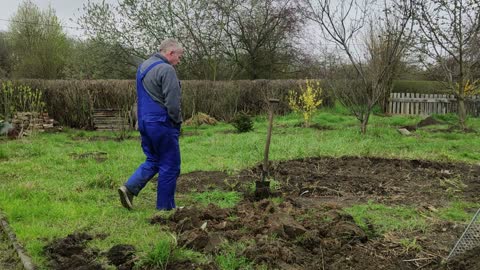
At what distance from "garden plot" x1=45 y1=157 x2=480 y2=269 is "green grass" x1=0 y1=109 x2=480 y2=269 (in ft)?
0.65

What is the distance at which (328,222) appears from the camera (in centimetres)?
462

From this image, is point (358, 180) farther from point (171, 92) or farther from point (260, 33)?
point (260, 33)

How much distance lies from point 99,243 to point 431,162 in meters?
6.35

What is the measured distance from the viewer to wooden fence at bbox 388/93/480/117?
20031 millimetres

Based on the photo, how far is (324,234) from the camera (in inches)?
171

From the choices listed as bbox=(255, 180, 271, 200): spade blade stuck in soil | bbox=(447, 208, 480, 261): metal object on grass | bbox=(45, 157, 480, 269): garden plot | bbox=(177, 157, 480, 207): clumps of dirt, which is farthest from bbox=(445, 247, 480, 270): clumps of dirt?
bbox=(255, 180, 271, 200): spade blade stuck in soil

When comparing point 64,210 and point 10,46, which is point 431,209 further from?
point 10,46

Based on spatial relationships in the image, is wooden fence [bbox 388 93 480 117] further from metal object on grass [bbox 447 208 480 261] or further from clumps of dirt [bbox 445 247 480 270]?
clumps of dirt [bbox 445 247 480 270]

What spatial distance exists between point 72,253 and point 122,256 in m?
0.52

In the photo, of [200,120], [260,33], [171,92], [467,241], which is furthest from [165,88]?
[260,33]

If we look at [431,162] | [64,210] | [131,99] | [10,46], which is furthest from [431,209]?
[10,46]

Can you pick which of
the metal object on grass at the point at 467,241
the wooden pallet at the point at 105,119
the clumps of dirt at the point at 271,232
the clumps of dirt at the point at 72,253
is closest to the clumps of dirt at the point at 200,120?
the wooden pallet at the point at 105,119

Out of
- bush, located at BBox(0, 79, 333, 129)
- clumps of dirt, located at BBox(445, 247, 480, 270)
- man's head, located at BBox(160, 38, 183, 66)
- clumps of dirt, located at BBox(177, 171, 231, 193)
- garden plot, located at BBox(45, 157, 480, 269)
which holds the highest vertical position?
man's head, located at BBox(160, 38, 183, 66)

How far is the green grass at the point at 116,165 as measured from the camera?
15.7 feet
